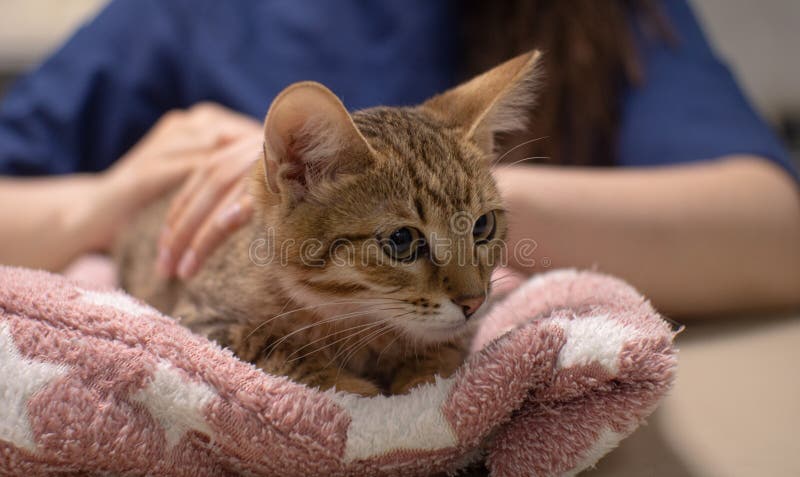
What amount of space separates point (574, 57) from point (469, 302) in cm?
102

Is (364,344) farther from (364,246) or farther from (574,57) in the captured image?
(574,57)

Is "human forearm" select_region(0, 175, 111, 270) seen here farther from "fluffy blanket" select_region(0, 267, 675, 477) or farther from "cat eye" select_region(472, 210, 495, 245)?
"cat eye" select_region(472, 210, 495, 245)

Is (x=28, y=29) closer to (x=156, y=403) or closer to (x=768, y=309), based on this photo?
(x=156, y=403)

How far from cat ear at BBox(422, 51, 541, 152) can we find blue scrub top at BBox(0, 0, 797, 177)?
2.15 ft

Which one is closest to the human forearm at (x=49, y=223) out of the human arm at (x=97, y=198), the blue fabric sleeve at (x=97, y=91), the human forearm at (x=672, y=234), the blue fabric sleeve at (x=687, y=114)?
the human arm at (x=97, y=198)

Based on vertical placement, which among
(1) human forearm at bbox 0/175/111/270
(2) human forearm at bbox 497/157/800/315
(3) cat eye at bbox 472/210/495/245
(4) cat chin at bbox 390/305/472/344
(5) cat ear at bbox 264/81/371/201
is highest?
(5) cat ear at bbox 264/81/371/201

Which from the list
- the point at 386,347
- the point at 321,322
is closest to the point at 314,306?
the point at 321,322

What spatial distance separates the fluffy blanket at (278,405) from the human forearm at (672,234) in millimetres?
568

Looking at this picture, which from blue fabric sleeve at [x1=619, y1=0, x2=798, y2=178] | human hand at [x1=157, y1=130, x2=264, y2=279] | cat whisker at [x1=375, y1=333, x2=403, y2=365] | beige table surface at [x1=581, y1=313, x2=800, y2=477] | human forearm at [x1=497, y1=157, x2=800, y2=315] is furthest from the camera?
blue fabric sleeve at [x1=619, y1=0, x2=798, y2=178]

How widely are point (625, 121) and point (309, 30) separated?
90 cm

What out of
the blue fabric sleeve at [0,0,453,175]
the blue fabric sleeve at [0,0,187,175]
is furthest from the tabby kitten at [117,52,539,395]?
the blue fabric sleeve at [0,0,187,175]

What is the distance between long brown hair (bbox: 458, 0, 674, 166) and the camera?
1.66 metres

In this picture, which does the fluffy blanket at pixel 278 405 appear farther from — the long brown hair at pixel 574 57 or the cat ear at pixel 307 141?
the long brown hair at pixel 574 57

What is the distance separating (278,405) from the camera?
2.40 ft
